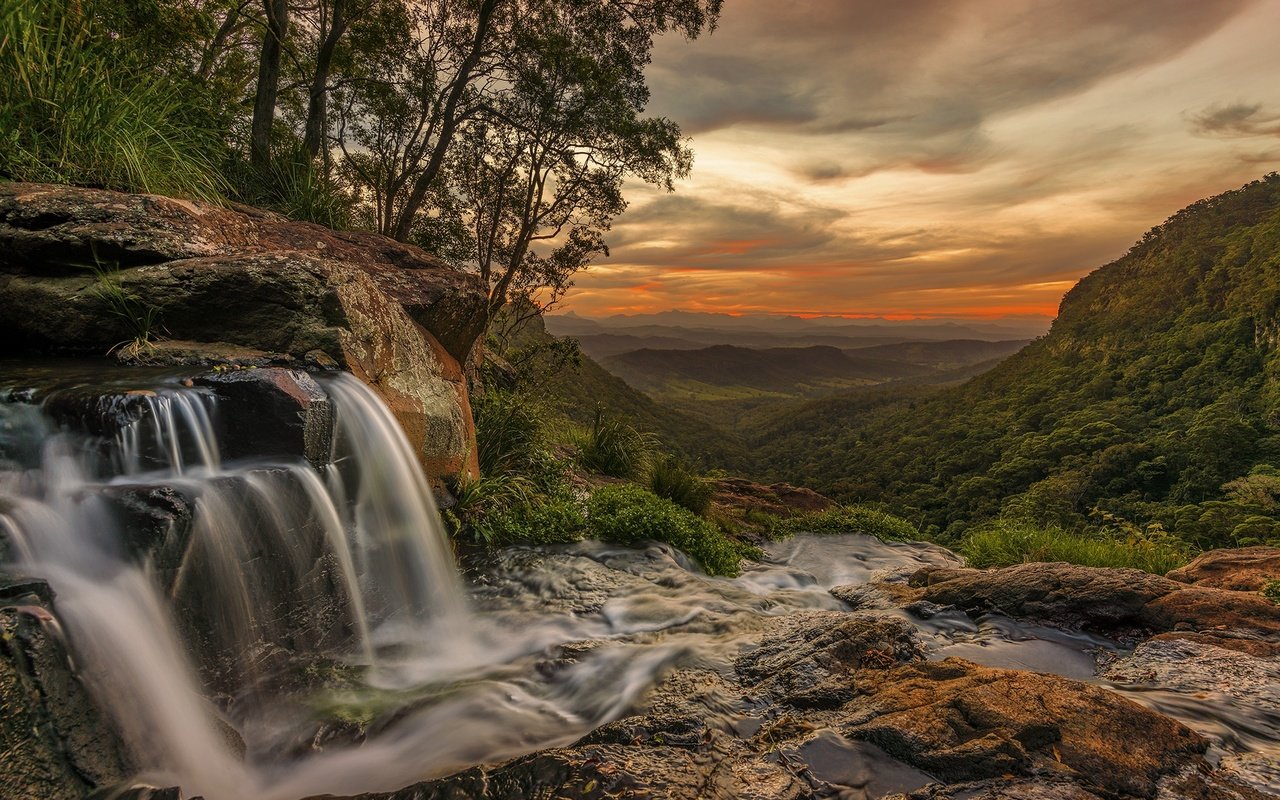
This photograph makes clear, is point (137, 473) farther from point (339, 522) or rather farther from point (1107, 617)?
point (1107, 617)

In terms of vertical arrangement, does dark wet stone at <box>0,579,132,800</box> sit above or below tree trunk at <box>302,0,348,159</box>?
below

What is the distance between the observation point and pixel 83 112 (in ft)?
21.6

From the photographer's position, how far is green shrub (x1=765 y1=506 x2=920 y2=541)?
14.1m

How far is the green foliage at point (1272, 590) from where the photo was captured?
18.3 feet

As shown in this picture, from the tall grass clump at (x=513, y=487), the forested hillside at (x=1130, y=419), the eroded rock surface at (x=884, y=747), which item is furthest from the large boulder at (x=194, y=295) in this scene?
the forested hillside at (x=1130, y=419)

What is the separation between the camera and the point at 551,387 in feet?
58.3

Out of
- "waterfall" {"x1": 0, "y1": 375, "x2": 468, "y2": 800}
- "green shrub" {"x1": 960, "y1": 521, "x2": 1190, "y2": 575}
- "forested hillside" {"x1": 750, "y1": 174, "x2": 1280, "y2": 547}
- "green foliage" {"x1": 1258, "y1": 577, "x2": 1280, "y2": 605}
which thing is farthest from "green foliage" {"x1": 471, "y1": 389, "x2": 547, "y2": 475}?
"forested hillside" {"x1": 750, "y1": 174, "x2": 1280, "y2": 547}

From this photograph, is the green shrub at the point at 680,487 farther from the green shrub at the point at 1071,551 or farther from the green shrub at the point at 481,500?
the green shrub at the point at 1071,551

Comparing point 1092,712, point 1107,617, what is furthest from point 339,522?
point 1107,617

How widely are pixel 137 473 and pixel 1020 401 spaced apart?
221 feet

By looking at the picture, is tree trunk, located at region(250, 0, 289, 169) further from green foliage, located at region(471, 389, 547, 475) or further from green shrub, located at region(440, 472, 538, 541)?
green shrub, located at region(440, 472, 538, 541)

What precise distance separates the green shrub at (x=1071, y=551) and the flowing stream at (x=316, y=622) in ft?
10.8

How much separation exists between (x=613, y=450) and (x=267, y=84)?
10.00 m

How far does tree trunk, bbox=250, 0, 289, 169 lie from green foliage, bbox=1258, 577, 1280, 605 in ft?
50.0
